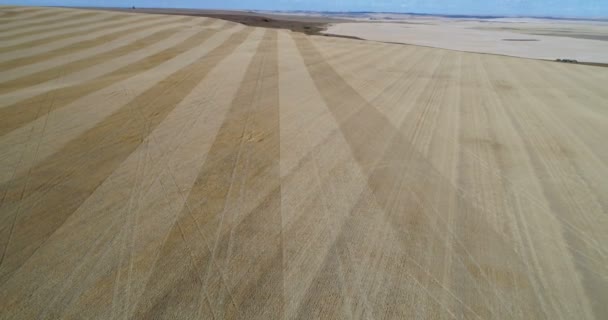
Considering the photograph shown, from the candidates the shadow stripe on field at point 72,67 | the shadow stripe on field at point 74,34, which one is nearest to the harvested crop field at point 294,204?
the shadow stripe on field at point 72,67

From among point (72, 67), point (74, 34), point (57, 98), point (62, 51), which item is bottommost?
point (57, 98)

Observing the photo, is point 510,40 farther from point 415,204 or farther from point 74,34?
point 74,34

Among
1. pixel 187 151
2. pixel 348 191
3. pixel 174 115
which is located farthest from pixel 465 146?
pixel 174 115

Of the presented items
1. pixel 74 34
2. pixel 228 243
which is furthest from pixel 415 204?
pixel 74 34

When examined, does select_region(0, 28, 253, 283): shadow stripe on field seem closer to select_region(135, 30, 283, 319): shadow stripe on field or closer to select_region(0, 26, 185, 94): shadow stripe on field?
select_region(135, 30, 283, 319): shadow stripe on field

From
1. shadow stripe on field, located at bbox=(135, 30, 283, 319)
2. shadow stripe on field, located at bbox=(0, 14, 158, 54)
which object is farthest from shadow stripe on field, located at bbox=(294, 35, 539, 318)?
shadow stripe on field, located at bbox=(0, 14, 158, 54)

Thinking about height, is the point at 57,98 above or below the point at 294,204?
above

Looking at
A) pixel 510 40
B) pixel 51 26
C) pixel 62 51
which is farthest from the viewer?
pixel 510 40
